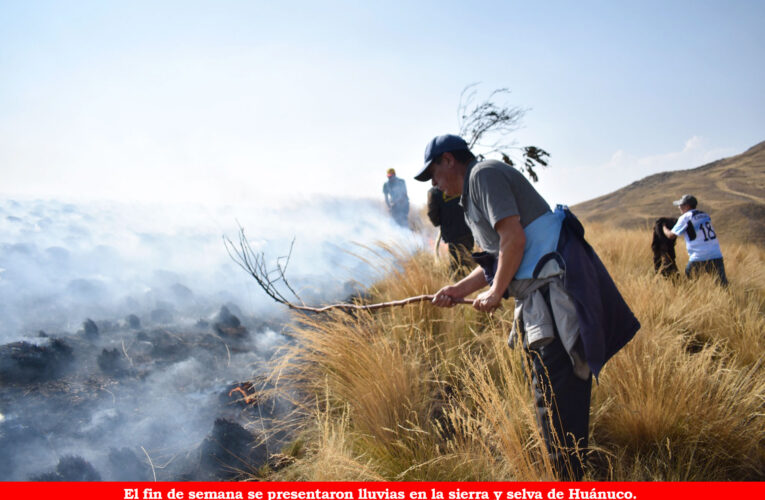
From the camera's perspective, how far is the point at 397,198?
39.3 feet

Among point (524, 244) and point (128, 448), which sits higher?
point (524, 244)

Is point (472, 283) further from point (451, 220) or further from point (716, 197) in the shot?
point (716, 197)

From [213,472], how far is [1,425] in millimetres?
1525

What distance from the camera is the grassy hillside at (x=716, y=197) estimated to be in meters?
12.5

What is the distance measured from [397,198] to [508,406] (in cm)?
1013

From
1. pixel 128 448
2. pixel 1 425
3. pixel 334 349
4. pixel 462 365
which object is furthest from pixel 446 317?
pixel 1 425

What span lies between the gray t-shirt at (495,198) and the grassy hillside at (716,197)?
1179 cm

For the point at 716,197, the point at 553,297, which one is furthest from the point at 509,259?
the point at 716,197

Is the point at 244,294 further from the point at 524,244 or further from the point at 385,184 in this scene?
the point at 385,184

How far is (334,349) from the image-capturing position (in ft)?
10.4

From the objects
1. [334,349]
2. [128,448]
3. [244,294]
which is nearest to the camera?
[128,448]
